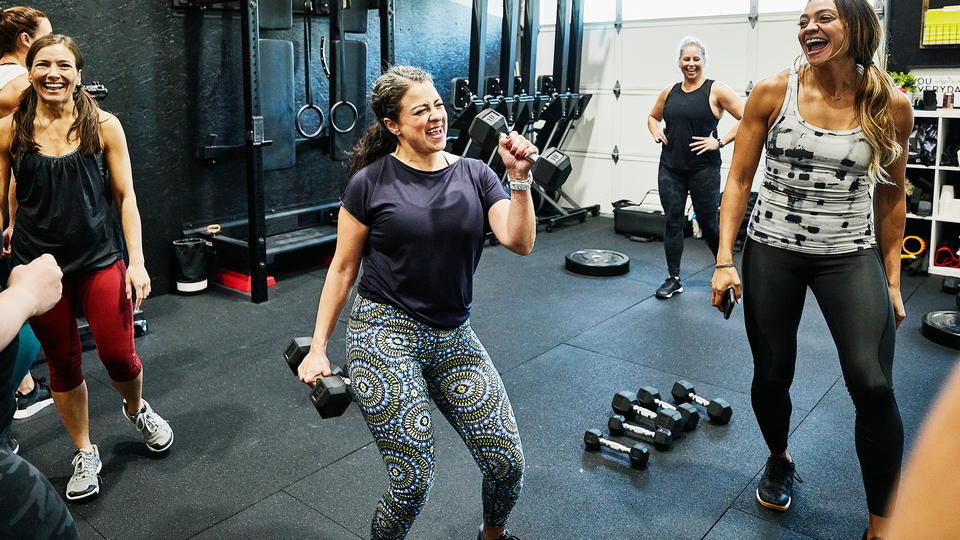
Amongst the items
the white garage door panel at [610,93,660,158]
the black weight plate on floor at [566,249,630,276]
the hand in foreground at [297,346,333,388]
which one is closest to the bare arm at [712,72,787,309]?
the hand in foreground at [297,346,333,388]

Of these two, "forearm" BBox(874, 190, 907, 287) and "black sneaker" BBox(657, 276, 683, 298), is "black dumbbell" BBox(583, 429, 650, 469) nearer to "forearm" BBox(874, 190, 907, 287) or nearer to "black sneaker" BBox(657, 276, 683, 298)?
"forearm" BBox(874, 190, 907, 287)

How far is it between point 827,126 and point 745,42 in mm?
4737

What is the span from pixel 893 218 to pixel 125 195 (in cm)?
244

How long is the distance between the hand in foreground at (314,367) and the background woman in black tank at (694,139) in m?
3.21

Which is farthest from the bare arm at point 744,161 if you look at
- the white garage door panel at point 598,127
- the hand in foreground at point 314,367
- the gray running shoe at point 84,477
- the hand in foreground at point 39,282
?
the white garage door panel at point 598,127

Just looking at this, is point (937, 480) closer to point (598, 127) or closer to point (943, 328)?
point (943, 328)

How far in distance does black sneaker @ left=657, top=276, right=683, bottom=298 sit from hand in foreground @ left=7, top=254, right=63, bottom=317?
389cm

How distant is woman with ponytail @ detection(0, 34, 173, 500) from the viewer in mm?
2469

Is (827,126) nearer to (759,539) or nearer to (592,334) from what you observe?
Answer: (759,539)

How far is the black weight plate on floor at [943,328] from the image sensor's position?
3906 millimetres

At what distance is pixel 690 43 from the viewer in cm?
451

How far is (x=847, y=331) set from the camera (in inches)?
79.8

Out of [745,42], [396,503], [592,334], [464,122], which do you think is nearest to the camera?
[396,503]

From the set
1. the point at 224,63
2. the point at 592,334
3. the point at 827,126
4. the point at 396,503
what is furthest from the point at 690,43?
the point at 396,503
